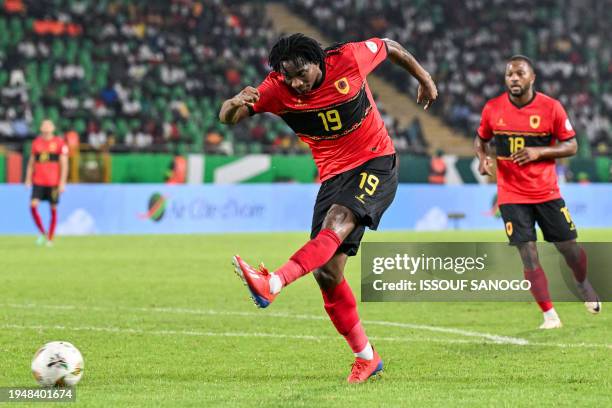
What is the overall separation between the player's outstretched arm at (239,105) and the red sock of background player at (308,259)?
2.65ft

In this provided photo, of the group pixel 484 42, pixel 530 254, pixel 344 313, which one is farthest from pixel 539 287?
pixel 484 42

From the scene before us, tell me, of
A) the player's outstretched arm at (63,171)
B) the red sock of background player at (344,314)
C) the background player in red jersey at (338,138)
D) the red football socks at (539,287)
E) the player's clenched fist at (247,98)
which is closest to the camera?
the player's clenched fist at (247,98)

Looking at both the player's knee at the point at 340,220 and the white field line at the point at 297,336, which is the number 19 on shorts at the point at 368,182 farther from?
the white field line at the point at 297,336

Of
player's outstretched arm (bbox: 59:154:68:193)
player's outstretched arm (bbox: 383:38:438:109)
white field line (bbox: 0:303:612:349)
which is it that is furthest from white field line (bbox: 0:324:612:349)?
player's outstretched arm (bbox: 59:154:68:193)

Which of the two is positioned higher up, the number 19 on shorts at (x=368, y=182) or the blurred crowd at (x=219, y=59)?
the number 19 on shorts at (x=368, y=182)

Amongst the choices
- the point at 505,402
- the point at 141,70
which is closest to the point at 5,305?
the point at 505,402

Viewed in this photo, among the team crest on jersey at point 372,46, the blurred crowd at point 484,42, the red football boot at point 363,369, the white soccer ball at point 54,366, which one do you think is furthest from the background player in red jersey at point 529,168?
the blurred crowd at point 484,42

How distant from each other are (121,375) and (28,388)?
30.1 inches

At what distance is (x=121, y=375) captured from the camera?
667 centimetres

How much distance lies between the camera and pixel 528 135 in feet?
31.4

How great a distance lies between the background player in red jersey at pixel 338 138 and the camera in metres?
6.31

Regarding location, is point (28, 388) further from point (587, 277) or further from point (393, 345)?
point (587, 277)

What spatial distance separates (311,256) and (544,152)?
3827mm

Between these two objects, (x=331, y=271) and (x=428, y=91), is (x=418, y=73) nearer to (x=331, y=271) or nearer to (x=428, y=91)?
(x=428, y=91)
